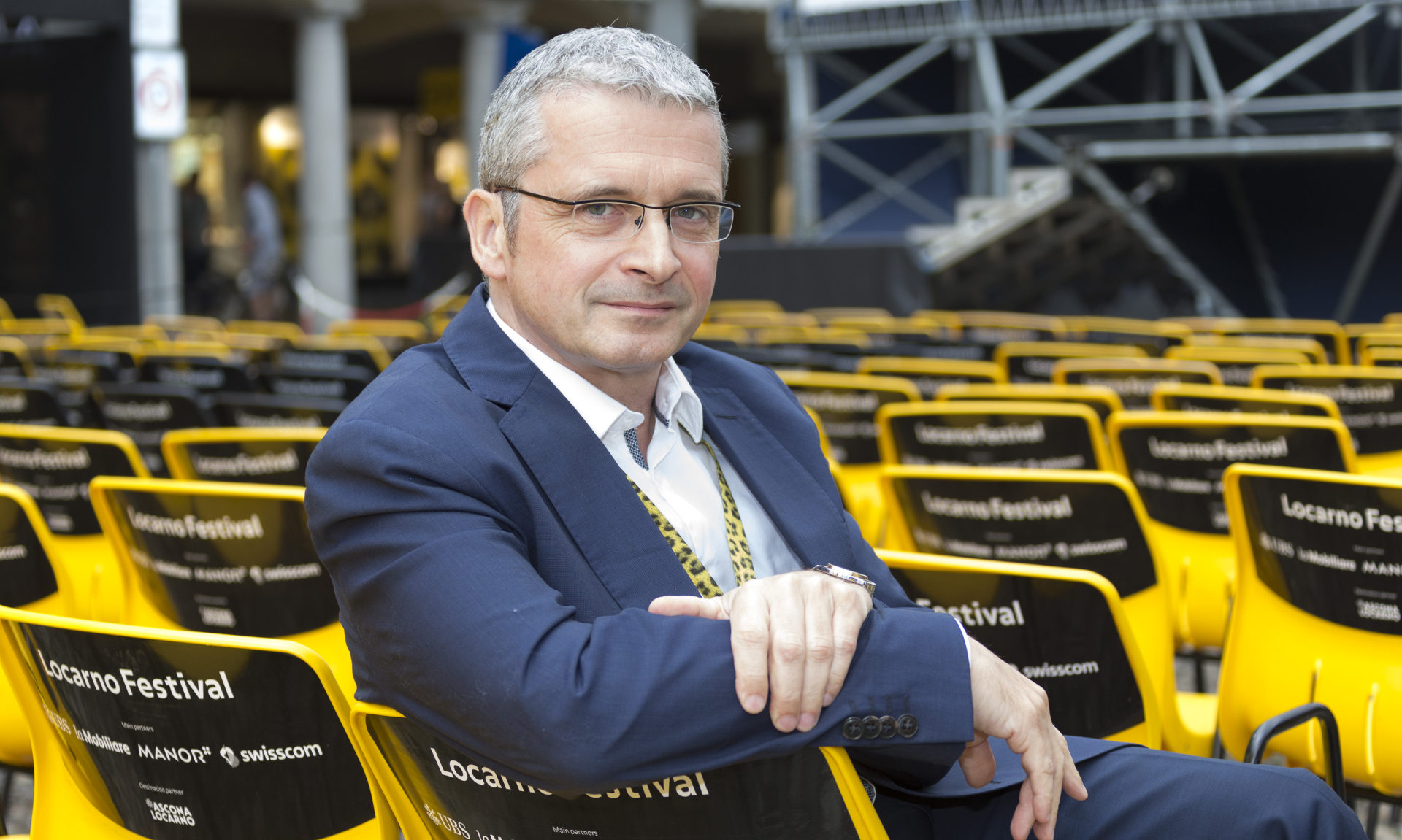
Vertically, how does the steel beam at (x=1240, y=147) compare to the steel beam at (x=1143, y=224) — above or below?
above

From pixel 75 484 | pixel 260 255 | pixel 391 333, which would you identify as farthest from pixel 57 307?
pixel 75 484

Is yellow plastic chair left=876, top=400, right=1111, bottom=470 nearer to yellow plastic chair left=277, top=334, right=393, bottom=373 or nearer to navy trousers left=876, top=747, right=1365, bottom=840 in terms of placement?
navy trousers left=876, top=747, right=1365, bottom=840

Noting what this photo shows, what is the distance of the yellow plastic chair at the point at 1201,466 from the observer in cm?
350

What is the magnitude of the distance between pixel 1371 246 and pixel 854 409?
12.7 meters

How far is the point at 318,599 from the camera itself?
9.68ft

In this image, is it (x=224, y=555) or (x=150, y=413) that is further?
(x=150, y=413)

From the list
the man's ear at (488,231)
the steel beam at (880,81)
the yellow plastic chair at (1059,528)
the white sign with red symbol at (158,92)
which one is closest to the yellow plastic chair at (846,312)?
the steel beam at (880,81)

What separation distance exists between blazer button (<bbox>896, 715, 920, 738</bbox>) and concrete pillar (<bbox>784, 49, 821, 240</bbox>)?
1664 cm

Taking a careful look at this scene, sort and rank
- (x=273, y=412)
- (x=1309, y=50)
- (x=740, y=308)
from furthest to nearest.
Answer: (x=1309, y=50) < (x=740, y=308) < (x=273, y=412)

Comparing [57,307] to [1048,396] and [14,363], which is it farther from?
[1048,396]

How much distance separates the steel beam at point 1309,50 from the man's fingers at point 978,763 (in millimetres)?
14482

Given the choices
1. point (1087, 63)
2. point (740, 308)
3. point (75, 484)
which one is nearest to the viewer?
point (75, 484)

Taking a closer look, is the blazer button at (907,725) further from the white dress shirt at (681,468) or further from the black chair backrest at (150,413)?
the black chair backrest at (150,413)

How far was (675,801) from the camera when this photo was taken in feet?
4.91
